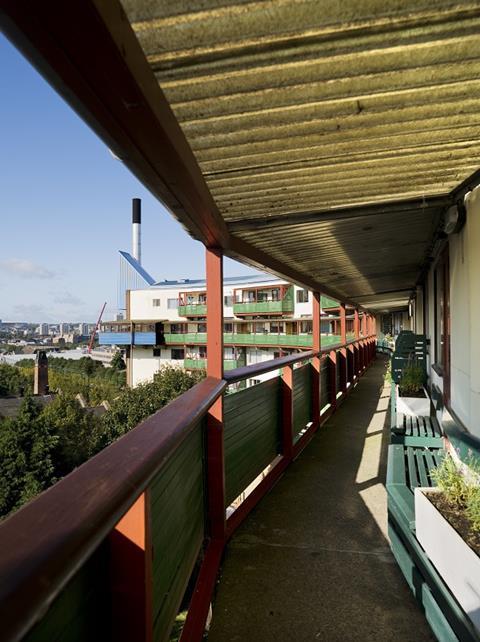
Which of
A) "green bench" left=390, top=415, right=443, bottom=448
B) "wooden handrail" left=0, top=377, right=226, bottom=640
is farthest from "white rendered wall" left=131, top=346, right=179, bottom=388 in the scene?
"wooden handrail" left=0, top=377, right=226, bottom=640

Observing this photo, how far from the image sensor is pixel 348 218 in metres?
3.47

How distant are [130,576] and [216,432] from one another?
1585 mm

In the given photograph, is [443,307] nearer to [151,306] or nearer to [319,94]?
[319,94]

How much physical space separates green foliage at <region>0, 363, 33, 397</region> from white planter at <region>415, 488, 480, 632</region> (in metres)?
51.5

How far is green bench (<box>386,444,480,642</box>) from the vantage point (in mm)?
1812

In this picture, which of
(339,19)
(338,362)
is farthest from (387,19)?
(338,362)

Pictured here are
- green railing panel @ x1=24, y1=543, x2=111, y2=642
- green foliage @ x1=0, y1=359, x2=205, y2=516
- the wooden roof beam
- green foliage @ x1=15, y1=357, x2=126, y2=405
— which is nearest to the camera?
green railing panel @ x1=24, y1=543, x2=111, y2=642

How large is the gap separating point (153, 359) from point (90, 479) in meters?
42.6

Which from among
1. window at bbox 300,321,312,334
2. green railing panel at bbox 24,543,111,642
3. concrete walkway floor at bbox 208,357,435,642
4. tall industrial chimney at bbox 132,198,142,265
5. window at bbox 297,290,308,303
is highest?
tall industrial chimney at bbox 132,198,142,265

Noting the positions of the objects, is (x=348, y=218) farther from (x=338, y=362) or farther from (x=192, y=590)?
(x=338, y=362)

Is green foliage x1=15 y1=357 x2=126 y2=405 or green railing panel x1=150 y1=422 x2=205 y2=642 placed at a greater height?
green railing panel x1=150 y1=422 x2=205 y2=642

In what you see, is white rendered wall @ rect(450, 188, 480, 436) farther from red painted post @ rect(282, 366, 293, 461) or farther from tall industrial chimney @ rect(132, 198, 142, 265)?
tall industrial chimney @ rect(132, 198, 142, 265)

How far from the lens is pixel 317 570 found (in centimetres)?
266

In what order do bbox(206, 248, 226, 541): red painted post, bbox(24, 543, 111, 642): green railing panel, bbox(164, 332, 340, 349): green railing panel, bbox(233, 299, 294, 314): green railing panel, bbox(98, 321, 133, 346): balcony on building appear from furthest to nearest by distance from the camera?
1. bbox(98, 321, 133, 346): balcony on building
2. bbox(233, 299, 294, 314): green railing panel
3. bbox(164, 332, 340, 349): green railing panel
4. bbox(206, 248, 226, 541): red painted post
5. bbox(24, 543, 111, 642): green railing panel
